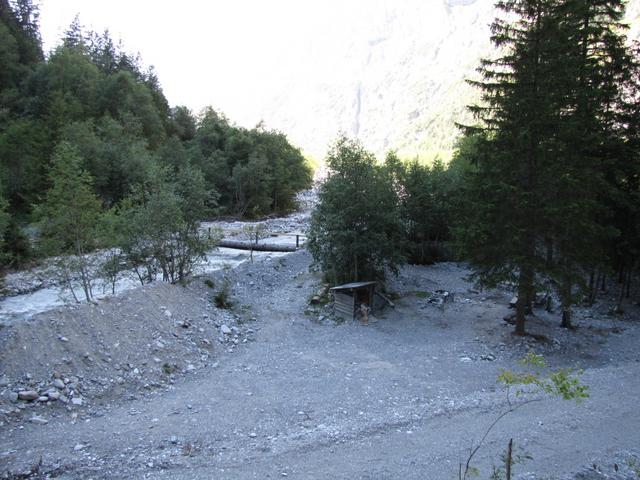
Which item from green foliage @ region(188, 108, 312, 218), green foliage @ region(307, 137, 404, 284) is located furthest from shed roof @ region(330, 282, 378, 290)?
green foliage @ region(188, 108, 312, 218)

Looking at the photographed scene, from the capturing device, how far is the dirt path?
980 centimetres

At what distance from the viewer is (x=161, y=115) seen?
7269 centimetres

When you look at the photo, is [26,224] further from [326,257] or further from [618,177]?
[618,177]

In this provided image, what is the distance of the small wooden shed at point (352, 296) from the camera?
21094 millimetres

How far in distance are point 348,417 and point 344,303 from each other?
31.5 ft

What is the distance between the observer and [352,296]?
21.5 m

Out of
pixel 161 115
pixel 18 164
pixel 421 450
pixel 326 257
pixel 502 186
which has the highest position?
pixel 161 115

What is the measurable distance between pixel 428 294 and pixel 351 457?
16.4 m

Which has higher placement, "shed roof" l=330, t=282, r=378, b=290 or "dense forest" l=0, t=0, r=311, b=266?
"dense forest" l=0, t=0, r=311, b=266

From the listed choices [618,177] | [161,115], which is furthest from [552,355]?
[161,115]

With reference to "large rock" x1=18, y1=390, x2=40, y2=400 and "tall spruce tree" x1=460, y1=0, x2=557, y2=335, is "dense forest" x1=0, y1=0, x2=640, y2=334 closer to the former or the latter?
"tall spruce tree" x1=460, y1=0, x2=557, y2=335

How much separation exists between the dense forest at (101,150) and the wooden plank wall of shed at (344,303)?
758 cm

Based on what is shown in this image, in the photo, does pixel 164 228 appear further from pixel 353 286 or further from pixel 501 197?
pixel 501 197

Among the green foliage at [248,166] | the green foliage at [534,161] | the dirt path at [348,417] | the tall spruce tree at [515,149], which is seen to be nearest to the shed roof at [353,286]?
the dirt path at [348,417]
